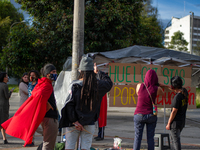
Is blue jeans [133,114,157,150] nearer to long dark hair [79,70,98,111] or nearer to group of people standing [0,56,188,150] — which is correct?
group of people standing [0,56,188,150]

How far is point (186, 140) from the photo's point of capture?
6957mm

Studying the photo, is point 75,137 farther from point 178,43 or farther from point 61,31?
point 178,43

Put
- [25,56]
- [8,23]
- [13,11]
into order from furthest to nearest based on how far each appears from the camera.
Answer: [13,11], [8,23], [25,56]

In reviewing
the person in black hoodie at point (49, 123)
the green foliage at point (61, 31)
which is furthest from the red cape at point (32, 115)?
the green foliage at point (61, 31)

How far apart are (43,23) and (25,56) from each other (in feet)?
5.83

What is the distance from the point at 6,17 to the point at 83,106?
3623 centimetres

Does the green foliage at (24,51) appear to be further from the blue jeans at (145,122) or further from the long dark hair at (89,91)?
the long dark hair at (89,91)

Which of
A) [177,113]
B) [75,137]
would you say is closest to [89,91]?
[75,137]

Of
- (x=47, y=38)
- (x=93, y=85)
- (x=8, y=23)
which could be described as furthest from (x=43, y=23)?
(x=8, y=23)

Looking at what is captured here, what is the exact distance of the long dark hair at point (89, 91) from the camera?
310 centimetres

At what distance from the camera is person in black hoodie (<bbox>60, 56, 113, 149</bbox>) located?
3.12 m

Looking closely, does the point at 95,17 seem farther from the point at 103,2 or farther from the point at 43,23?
the point at 43,23

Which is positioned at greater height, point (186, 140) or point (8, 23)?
point (8, 23)

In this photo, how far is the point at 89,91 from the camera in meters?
3.08
